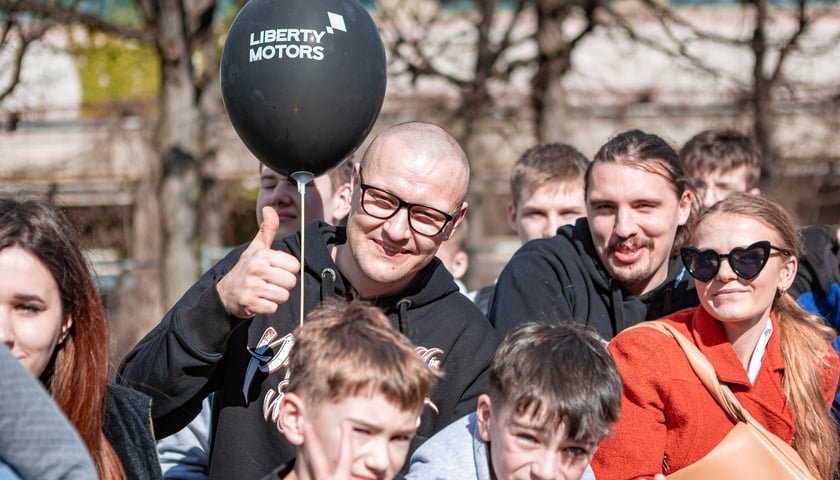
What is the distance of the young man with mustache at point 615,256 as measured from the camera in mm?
4594

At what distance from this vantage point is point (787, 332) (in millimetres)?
4297

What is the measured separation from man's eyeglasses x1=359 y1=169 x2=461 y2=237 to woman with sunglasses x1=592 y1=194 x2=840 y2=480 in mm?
798

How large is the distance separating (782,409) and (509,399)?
1.30 metres

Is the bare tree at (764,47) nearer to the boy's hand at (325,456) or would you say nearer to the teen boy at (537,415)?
the teen boy at (537,415)

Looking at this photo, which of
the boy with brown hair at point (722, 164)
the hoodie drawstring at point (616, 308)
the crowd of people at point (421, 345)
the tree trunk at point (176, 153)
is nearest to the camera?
the crowd of people at point (421, 345)

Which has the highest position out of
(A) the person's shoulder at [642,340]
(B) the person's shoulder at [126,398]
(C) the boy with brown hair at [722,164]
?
(C) the boy with brown hair at [722,164]

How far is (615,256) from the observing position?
4.68m

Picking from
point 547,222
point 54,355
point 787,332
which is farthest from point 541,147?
point 54,355

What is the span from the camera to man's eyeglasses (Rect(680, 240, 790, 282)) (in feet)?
13.5

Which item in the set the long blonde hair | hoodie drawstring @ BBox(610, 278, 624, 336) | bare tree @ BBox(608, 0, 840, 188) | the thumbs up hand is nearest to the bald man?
the thumbs up hand

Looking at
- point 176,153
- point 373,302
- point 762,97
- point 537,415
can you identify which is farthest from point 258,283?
point 762,97

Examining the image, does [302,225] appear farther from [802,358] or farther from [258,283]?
[802,358]

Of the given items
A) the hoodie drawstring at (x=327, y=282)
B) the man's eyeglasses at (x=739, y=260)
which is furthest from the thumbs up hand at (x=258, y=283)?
the man's eyeglasses at (x=739, y=260)

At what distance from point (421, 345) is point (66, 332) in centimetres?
126
